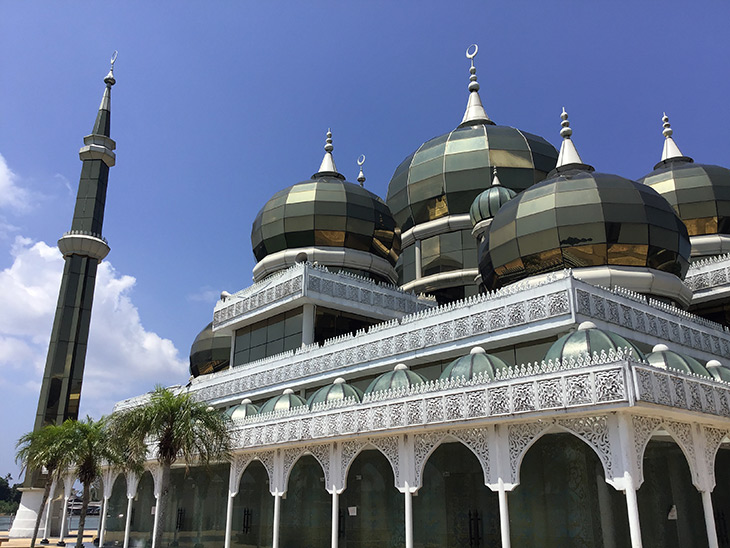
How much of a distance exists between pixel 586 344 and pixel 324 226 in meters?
20.9

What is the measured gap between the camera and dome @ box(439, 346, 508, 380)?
18266 mm

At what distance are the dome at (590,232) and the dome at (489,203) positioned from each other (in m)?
8.66

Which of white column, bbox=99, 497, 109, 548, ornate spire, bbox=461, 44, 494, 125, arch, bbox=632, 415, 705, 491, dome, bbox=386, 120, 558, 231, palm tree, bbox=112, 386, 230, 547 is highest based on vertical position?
ornate spire, bbox=461, 44, 494, 125

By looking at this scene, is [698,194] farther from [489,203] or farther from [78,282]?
[78,282]

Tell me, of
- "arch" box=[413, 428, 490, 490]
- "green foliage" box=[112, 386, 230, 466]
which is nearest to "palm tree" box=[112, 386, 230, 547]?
"green foliage" box=[112, 386, 230, 466]

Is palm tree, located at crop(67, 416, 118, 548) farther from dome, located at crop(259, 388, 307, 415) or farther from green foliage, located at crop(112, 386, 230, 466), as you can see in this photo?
dome, located at crop(259, 388, 307, 415)

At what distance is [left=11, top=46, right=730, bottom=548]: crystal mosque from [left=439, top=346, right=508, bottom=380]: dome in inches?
3.5

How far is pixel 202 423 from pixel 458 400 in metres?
10.6

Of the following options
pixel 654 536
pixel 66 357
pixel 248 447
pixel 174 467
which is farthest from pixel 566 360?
pixel 66 357

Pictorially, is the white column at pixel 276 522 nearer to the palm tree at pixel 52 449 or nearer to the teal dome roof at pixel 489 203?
the palm tree at pixel 52 449

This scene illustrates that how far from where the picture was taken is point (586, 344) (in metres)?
16.8

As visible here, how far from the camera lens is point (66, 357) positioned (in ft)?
159

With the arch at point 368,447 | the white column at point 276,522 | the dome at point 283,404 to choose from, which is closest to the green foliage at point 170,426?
the dome at point 283,404

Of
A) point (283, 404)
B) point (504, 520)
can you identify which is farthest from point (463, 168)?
point (504, 520)
